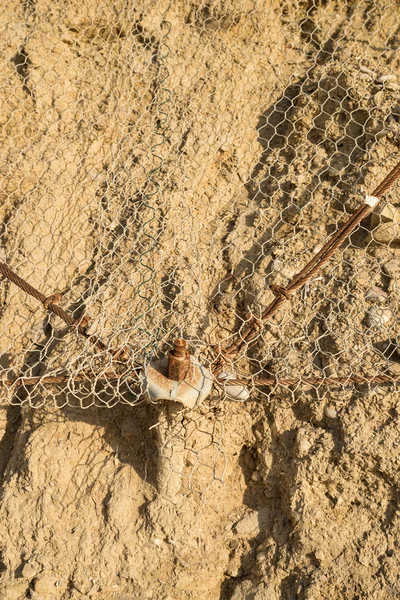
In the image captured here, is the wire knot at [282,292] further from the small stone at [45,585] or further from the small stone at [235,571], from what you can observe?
the small stone at [45,585]

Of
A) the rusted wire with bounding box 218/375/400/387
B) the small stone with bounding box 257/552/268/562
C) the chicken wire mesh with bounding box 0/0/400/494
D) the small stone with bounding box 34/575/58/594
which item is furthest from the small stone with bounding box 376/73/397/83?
the small stone with bounding box 34/575/58/594

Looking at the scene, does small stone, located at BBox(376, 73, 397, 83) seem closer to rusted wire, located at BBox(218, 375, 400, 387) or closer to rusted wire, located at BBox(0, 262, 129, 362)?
rusted wire, located at BBox(218, 375, 400, 387)

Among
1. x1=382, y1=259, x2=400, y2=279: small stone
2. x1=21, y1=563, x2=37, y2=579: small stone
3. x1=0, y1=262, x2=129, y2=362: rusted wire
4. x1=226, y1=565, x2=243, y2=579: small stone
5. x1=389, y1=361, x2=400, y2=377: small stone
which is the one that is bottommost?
x1=21, y1=563, x2=37, y2=579: small stone

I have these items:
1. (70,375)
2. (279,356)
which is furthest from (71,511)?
(279,356)

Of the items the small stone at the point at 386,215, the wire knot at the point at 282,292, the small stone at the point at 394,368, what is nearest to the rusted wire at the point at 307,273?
the wire knot at the point at 282,292

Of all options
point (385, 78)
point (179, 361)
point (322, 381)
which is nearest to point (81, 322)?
point (179, 361)

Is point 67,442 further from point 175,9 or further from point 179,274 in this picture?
point 175,9

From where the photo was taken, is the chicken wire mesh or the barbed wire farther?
the chicken wire mesh
